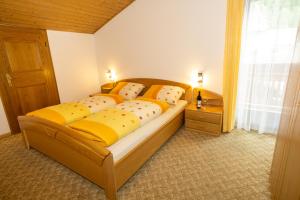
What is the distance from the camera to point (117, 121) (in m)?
2.02

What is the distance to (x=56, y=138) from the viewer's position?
6.40ft

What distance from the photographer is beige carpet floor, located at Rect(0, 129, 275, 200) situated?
68.9 inches

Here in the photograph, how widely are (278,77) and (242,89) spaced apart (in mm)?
502

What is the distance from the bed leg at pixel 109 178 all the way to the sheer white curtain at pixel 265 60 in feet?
7.76

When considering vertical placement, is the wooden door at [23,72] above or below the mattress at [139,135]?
above

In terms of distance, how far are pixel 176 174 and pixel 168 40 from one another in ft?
7.82

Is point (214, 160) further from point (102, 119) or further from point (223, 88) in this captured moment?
point (102, 119)

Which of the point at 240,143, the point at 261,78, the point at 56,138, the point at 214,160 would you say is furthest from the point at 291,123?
the point at 56,138

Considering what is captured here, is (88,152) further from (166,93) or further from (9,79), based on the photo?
(9,79)

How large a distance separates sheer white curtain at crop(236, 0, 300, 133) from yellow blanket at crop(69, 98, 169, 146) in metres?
1.45

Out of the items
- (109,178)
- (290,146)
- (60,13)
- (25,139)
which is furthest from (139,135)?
(60,13)

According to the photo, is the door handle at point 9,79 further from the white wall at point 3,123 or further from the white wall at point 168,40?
the white wall at point 168,40

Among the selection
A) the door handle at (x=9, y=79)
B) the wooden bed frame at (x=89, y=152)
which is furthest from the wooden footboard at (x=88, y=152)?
the door handle at (x=9, y=79)

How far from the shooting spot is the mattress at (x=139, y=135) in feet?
5.59
